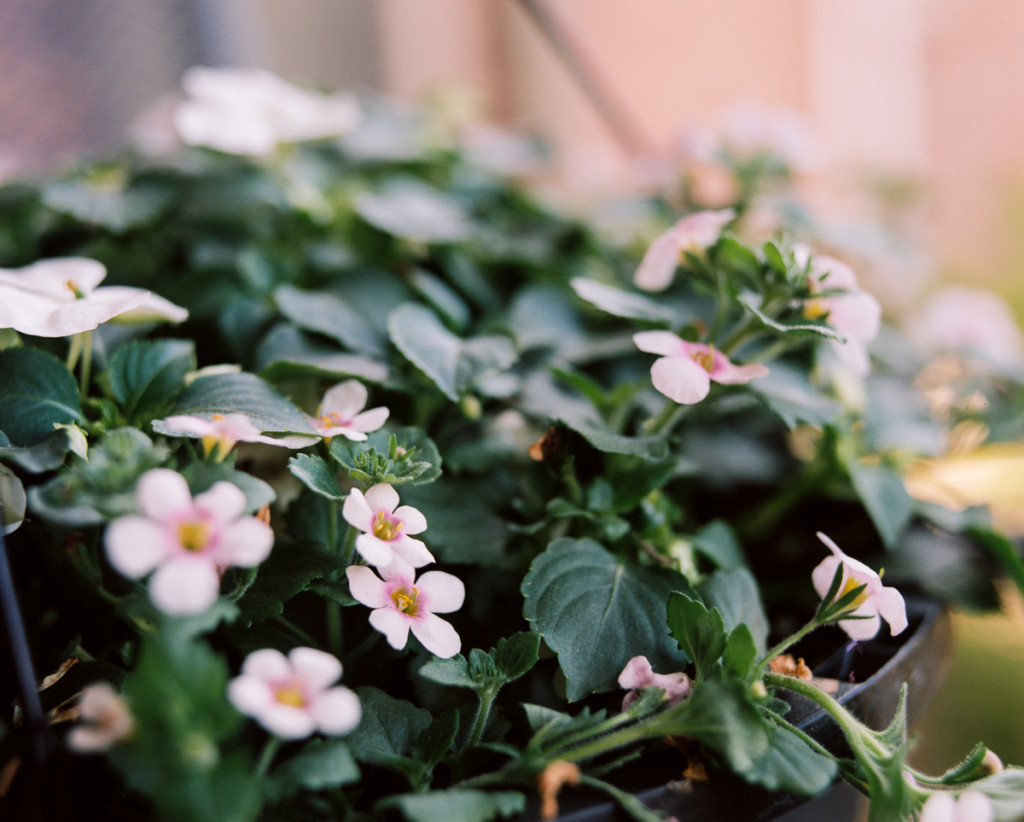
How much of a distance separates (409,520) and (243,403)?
12 centimetres

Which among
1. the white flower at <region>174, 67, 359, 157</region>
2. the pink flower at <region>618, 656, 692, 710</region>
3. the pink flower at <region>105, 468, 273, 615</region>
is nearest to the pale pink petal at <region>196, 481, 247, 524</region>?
the pink flower at <region>105, 468, 273, 615</region>

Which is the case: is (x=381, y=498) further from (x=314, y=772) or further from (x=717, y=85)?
(x=717, y=85)

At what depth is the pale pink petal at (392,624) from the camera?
0.34 m

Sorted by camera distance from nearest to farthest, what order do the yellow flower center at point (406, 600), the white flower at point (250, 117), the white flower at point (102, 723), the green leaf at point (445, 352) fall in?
the white flower at point (102, 723) → the yellow flower center at point (406, 600) → the green leaf at point (445, 352) → the white flower at point (250, 117)

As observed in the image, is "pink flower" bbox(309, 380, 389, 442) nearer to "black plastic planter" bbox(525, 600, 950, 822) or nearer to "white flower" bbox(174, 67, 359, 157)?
"black plastic planter" bbox(525, 600, 950, 822)

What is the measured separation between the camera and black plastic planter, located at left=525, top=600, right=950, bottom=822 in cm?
34

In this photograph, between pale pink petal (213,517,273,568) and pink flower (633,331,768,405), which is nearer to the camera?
pale pink petal (213,517,273,568)

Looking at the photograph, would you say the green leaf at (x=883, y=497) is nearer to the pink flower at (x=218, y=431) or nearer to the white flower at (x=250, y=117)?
the pink flower at (x=218, y=431)

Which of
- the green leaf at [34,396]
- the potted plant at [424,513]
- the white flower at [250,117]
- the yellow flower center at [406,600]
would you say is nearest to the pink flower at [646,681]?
the potted plant at [424,513]

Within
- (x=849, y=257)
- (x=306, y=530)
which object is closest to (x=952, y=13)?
(x=849, y=257)

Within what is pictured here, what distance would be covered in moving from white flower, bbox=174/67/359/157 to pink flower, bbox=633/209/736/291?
0.41m

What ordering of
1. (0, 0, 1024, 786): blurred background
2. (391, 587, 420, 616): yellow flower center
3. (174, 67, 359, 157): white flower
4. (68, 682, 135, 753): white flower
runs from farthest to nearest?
(0, 0, 1024, 786): blurred background → (174, 67, 359, 157): white flower → (391, 587, 420, 616): yellow flower center → (68, 682, 135, 753): white flower

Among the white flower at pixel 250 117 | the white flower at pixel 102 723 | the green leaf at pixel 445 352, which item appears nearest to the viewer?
the white flower at pixel 102 723

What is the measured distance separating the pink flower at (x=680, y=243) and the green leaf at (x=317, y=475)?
0.26 m
